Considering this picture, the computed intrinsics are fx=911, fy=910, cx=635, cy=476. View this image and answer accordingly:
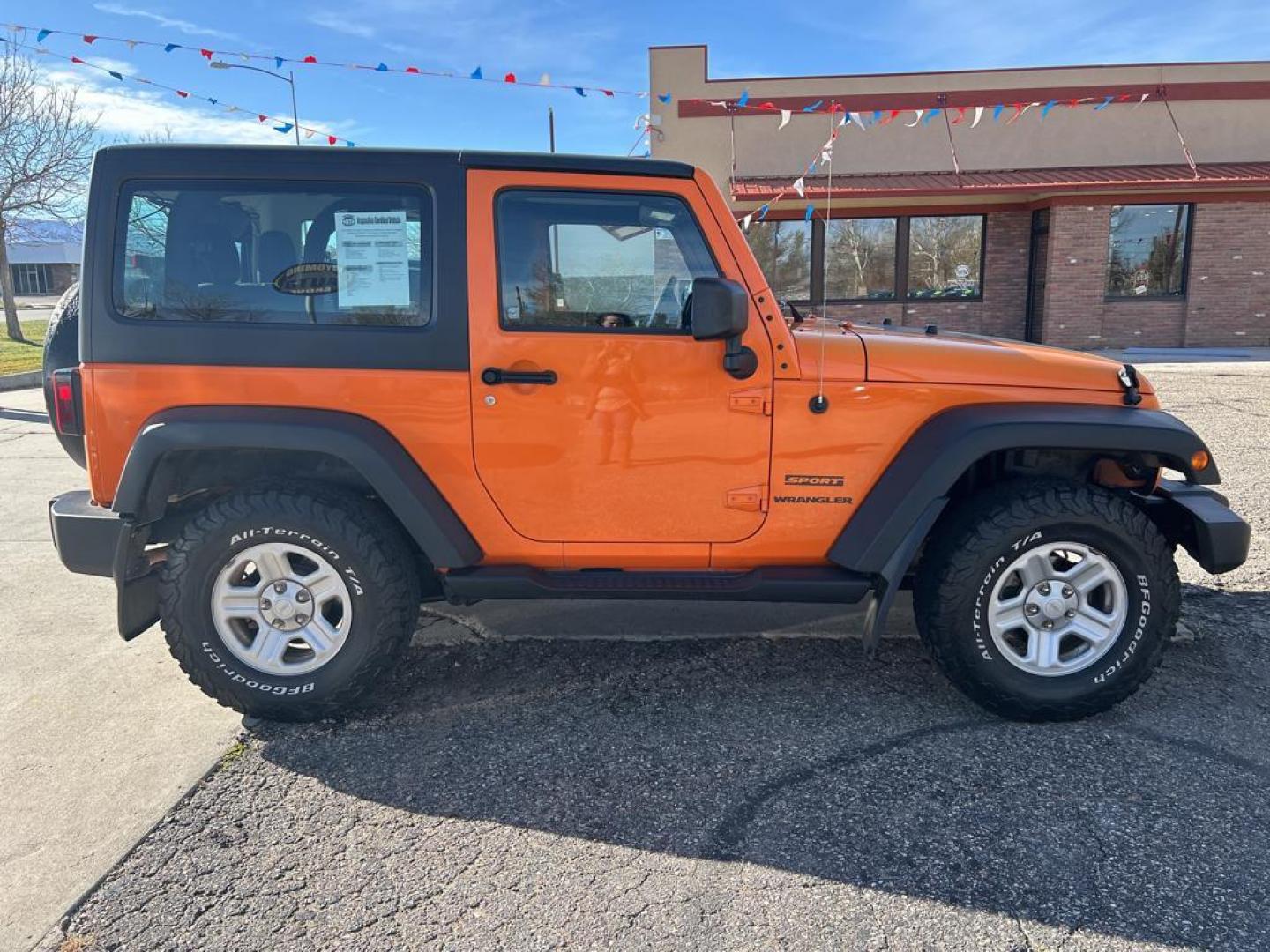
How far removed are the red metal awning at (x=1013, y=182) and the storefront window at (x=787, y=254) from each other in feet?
3.12

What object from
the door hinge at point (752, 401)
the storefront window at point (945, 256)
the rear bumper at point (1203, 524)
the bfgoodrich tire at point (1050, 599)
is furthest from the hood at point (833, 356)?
the storefront window at point (945, 256)

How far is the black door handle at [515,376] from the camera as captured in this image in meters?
3.24

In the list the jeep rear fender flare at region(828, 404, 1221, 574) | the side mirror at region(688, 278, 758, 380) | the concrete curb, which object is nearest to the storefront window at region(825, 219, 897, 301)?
the concrete curb

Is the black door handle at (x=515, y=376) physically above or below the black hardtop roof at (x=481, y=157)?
below

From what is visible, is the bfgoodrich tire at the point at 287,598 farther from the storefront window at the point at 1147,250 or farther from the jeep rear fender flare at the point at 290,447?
the storefront window at the point at 1147,250

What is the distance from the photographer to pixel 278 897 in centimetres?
249

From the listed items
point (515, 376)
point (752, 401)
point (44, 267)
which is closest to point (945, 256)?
point (752, 401)

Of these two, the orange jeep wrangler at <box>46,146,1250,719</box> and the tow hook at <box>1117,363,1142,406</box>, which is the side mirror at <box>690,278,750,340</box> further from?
the tow hook at <box>1117,363,1142,406</box>

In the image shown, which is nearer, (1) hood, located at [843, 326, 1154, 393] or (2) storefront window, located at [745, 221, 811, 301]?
(1) hood, located at [843, 326, 1154, 393]

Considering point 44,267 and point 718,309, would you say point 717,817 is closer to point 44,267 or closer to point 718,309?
point 718,309

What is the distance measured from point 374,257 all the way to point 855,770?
2466mm

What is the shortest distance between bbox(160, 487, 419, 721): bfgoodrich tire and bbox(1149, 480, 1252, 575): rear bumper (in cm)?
298

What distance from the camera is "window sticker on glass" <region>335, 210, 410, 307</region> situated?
10.8 ft

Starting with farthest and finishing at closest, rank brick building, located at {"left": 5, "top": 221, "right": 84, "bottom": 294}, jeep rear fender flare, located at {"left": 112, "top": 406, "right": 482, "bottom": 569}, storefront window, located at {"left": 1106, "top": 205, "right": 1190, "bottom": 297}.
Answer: brick building, located at {"left": 5, "top": 221, "right": 84, "bottom": 294}, storefront window, located at {"left": 1106, "top": 205, "right": 1190, "bottom": 297}, jeep rear fender flare, located at {"left": 112, "top": 406, "right": 482, "bottom": 569}
